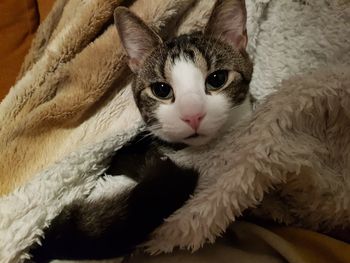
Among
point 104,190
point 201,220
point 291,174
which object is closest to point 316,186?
point 291,174

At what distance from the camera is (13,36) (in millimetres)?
1377

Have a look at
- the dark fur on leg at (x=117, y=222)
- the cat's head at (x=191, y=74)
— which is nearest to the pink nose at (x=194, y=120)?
the cat's head at (x=191, y=74)

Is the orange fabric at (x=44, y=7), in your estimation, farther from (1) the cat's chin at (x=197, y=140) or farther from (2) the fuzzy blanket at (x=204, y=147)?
(1) the cat's chin at (x=197, y=140)

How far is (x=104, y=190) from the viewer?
0.77 meters

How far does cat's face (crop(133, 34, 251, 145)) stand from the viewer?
2.60ft

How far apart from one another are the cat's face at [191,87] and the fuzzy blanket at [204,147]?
48 mm

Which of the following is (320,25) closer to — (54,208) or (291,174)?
(291,174)

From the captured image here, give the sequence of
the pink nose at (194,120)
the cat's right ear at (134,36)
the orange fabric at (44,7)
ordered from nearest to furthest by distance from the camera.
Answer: the pink nose at (194,120) < the cat's right ear at (134,36) < the orange fabric at (44,7)

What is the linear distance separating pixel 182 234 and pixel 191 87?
263 millimetres

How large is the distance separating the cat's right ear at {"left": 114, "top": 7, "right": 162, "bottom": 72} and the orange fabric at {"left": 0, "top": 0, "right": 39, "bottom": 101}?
560mm

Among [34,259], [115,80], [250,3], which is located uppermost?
[250,3]

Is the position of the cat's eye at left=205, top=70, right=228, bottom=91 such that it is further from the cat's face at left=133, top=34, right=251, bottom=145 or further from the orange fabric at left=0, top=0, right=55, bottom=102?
the orange fabric at left=0, top=0, right=55, bottom=102

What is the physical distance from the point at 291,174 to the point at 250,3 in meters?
0.48

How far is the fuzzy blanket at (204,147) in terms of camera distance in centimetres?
66
